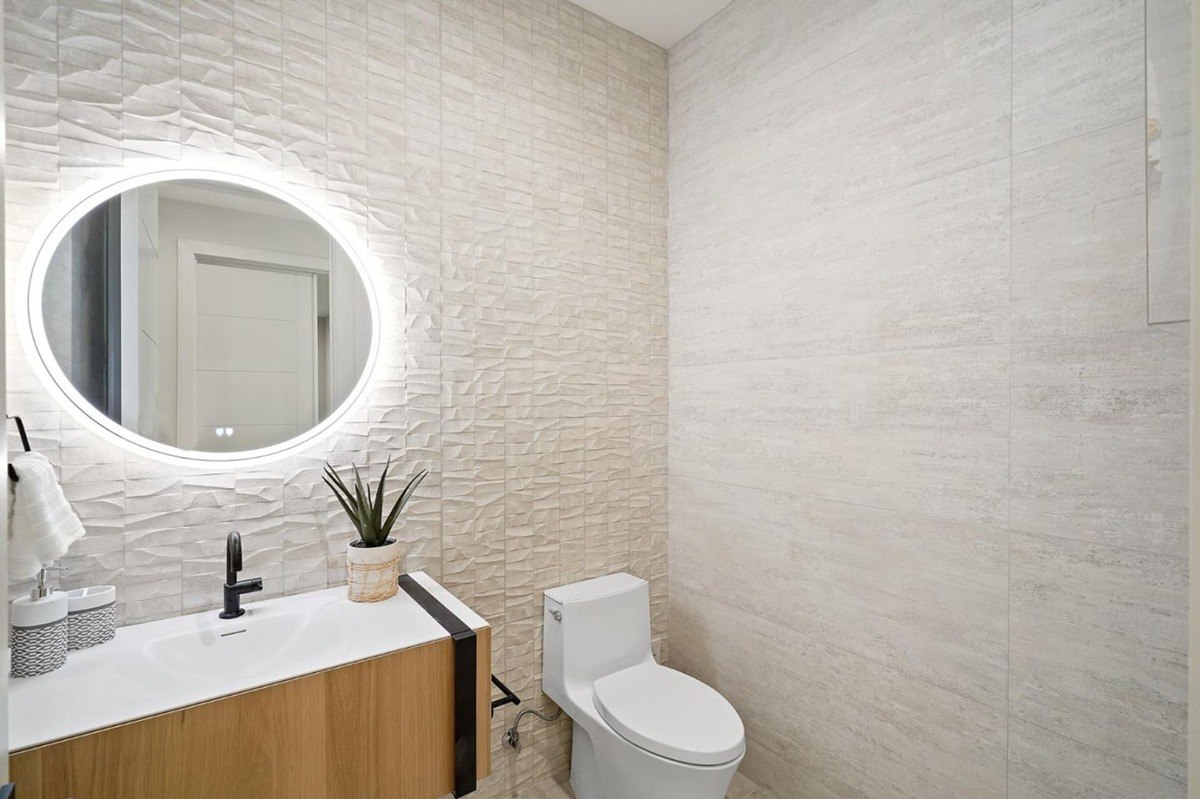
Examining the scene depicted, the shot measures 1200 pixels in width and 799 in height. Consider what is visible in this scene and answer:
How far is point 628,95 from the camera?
212 cm

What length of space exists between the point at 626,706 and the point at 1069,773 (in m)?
1.01

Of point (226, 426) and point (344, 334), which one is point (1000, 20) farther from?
point (226, 426)

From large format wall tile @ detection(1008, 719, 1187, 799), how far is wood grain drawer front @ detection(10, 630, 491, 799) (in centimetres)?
118

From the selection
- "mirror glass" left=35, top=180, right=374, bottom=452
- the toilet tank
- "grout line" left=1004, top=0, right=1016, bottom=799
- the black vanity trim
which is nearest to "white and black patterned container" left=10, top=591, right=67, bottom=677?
"mirror glass" left=35, top=180, right=374, bottom=452

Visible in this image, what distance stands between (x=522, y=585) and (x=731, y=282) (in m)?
1.21

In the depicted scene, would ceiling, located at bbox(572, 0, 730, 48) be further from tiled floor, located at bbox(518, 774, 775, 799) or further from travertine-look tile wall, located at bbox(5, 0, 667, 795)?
tiled floor, located at bbox(518, 774, 775, 799)

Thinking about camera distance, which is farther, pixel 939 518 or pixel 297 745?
pixel 939 518

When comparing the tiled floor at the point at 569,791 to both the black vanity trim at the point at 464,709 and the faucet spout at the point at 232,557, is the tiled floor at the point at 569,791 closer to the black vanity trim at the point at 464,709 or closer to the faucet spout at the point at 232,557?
the black vanity trim at the point at 464,709

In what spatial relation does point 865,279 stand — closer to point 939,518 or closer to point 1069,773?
point 939,518

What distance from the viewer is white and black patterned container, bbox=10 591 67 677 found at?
3.44 ft

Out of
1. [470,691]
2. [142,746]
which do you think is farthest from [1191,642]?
[142,746]

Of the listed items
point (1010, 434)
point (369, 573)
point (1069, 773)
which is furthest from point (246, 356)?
point (1069, 773)

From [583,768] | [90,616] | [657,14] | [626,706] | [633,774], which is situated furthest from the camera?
[657,14]

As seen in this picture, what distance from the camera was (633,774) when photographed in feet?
Result: 5.05
